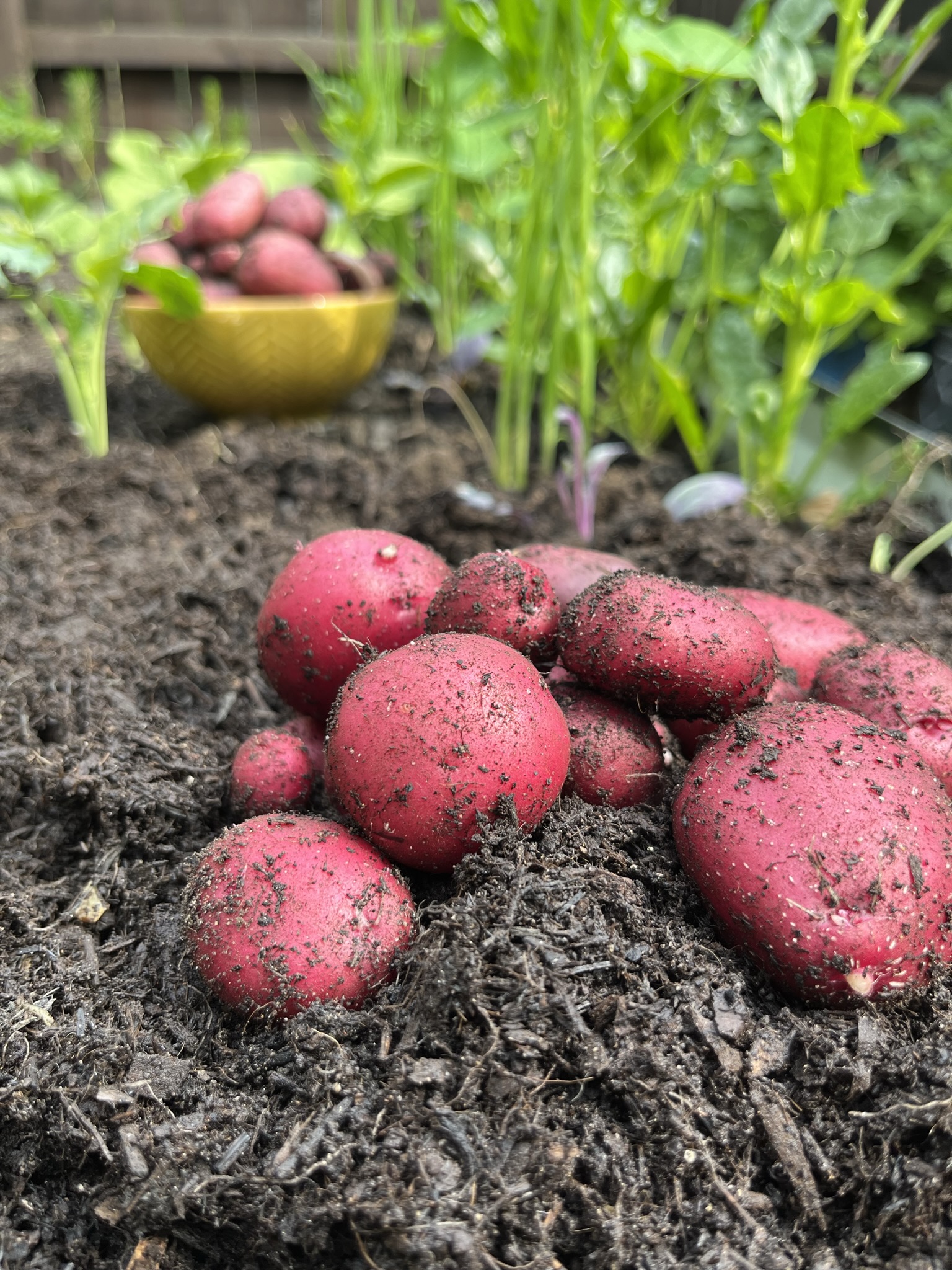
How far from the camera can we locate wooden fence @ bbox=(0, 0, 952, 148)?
4.16 metres

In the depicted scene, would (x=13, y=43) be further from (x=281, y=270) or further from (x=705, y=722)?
(x=705, y=722)

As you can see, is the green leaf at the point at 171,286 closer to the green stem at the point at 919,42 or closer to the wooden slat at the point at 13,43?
the green stem at the point at 919,42

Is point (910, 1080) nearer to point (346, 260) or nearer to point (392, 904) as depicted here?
point (392, 904)

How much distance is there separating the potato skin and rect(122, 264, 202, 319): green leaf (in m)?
1.40

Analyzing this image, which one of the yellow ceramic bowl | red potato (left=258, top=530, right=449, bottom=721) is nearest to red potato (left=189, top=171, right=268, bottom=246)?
the yellow ceramic bowl

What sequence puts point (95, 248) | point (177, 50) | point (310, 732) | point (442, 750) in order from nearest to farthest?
1. point (442, 750)
2. point (310, 732)
3. point (95, 248)
4. point (177, 50)

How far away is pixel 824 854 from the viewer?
0.74 meters

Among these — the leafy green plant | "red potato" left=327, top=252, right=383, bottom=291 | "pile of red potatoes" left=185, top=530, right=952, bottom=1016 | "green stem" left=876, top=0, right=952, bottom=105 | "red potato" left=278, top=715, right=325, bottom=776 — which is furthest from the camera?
"red potato" left=327, top=252, right=383, bottom=291

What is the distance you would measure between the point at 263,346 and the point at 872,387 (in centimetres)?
134

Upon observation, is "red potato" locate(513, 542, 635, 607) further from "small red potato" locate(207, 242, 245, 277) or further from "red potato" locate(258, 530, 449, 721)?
"small red potato" locate(207, 242, 245, 277)

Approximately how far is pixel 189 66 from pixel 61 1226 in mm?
4882

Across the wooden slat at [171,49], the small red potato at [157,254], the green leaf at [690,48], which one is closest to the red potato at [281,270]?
the small red potato at [157,254]

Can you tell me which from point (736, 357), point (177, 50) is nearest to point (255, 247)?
point (736, 357)

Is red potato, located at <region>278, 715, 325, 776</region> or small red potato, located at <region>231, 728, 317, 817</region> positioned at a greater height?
small red potato, located at <region>231, 728, 317, 817</region>
